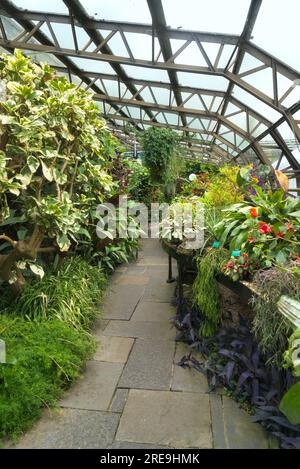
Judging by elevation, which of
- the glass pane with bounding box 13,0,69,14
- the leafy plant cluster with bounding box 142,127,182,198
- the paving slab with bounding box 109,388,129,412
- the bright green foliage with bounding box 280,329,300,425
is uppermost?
the glass pane with bounding box 13,0,69,14

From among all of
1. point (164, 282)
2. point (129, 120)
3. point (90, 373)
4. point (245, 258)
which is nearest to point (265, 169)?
point (164, 282)

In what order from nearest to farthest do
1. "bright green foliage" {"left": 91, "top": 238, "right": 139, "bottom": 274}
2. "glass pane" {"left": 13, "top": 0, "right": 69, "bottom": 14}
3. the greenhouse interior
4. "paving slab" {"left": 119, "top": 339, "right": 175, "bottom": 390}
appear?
the greenhouse interior < "paving slab" {"left": 119, "top": 339, "right": 175, "bottom": 390} < "bright green foliage" {"left": 91, "top": 238, "right": 139, "bottom": 274} < "glass pane" {"left": 13, "top": 0, "right": 69, "bottom": 14}

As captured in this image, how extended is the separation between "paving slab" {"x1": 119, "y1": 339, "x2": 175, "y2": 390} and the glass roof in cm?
319

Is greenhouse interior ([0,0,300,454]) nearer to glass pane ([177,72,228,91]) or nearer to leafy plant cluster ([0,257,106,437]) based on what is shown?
leafy plant cluster ([0,257,106,437])

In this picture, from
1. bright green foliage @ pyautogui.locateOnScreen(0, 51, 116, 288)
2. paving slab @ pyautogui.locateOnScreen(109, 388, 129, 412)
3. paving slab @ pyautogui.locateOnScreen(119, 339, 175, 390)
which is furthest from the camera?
bright green foliage @ pyautogui.locateOnScreen(0, 51, 116, 288)

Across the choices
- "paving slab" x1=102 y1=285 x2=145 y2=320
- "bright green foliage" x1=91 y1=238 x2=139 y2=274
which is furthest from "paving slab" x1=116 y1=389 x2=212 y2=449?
"bright green foliage" x1=91 y1=238 x2=139 y2=274

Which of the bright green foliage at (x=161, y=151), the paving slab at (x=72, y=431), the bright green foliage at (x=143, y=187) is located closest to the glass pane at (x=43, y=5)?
the bright green foliage at (x=161, y=151)

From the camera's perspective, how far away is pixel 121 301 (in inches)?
136

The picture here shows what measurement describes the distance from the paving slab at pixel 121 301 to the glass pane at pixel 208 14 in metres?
3.24

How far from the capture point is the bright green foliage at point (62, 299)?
8.34 feet

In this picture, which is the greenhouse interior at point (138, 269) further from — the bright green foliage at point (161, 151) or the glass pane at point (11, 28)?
the bright green foliage at point (161, 151)

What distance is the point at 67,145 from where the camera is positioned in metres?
2.71

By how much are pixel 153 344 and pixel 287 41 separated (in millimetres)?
3593

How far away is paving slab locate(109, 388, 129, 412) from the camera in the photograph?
184cm
